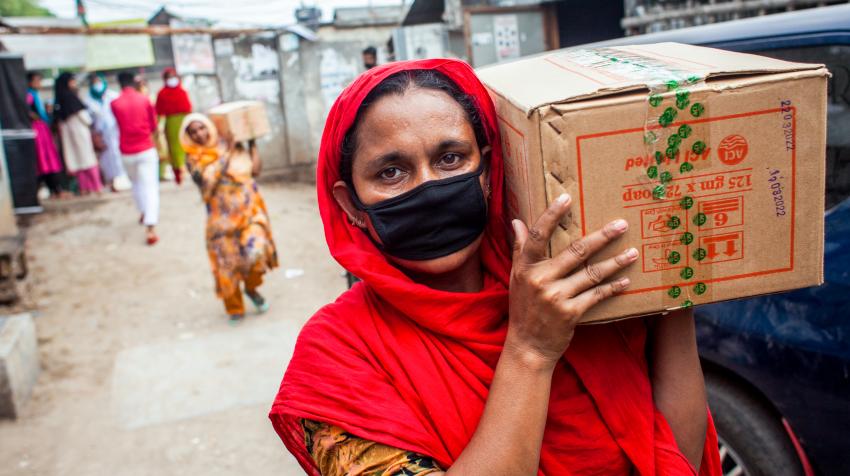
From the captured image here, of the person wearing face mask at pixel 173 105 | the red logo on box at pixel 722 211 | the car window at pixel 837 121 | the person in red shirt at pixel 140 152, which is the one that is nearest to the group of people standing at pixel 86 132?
the person wearing face mask at pixel 173 105

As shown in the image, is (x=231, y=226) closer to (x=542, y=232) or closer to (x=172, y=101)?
(x=542, y=232)

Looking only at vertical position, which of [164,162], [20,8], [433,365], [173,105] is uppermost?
[20,8]

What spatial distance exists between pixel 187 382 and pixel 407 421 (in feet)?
13.2

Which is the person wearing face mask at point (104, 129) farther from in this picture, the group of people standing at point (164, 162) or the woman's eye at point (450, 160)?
the woman's eye at point (450, 160)

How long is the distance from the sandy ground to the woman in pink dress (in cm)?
322

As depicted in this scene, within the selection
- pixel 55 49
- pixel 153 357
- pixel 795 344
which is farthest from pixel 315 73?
pixel 795 344

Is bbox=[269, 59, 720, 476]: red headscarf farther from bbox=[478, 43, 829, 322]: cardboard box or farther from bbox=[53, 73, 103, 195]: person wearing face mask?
bbox=[53, 73, 103, 195]: person wearing face mask

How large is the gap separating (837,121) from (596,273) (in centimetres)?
144

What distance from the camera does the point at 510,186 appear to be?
132cm

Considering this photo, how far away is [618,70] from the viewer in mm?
1186

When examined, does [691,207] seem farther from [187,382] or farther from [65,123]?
[65,123]

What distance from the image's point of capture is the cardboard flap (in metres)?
1.07

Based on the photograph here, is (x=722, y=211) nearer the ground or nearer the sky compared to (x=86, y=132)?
nearer the sky

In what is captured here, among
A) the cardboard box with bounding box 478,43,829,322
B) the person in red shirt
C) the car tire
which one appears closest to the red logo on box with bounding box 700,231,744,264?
the cardboard box with bounding box 478,43,829,322
